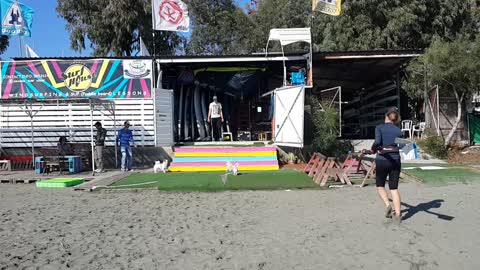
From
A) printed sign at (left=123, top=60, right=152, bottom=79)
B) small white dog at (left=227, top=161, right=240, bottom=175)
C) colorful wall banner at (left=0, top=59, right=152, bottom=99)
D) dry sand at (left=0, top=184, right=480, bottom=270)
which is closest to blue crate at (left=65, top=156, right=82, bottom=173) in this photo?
colorful wall banner at (left=0, top=59, right=152, bottom=99)

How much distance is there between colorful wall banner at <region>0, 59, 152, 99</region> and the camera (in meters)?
14.0

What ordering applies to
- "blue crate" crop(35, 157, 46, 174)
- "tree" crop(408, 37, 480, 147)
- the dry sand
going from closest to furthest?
Answer: the dry sand, "blue crate" crop(35, 157, 46, 174), "tree" crop(408, 37, 480, 147)

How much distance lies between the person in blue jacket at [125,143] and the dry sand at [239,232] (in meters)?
4.31

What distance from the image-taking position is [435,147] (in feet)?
46.3

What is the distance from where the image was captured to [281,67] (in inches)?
639

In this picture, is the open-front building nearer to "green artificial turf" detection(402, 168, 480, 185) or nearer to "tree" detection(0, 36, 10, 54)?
"green artificial turf" detection(402, 168, 480, 185)

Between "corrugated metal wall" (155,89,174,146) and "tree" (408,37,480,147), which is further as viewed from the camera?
"corrugated metal wall" (155,89,174,146)

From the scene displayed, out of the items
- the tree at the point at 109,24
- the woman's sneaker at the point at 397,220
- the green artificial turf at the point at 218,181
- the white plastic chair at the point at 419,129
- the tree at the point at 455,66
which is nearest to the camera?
the woman's sneaker at the point at 397,220

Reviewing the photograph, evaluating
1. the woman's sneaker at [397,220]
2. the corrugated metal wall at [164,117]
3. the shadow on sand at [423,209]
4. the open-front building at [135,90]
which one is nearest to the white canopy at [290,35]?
the open-front building at [135,90]

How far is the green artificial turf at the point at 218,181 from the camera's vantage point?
9.35 metres

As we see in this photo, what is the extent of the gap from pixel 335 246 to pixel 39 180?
9065 mm

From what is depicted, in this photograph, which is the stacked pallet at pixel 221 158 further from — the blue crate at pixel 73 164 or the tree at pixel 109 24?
the tree at pixel 109 24

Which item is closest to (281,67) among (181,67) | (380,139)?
(181,67)

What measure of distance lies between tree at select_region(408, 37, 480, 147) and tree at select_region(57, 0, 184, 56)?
16274 mm
